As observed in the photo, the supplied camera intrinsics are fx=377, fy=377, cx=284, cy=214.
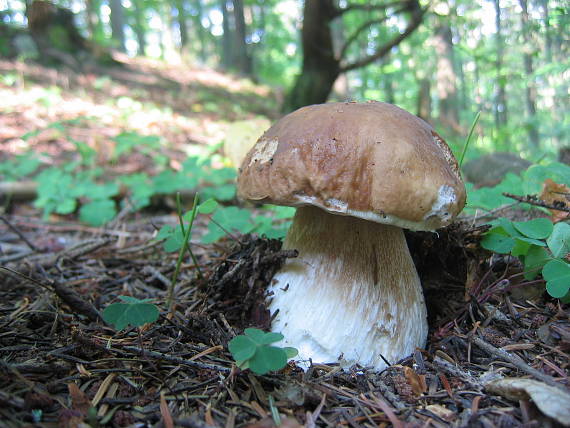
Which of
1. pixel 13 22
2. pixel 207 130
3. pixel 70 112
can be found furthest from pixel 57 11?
pixel 207 130

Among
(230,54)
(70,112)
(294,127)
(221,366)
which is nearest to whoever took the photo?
(221,366)

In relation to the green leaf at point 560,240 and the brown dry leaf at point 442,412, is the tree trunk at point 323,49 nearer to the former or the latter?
the green leaf at point 560,240

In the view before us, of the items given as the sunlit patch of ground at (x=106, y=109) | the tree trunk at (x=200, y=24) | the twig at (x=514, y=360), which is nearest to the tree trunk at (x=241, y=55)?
the sunlit patch of ground at (x=106, y=109)

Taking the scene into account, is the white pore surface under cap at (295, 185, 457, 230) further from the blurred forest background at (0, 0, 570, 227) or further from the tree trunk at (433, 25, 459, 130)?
the tree trunk at (433, 25, 459, 130)

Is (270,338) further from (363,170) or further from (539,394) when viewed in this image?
(539,394)

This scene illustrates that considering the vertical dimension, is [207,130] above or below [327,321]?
above

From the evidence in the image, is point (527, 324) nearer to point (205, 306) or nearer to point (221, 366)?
point (221, 366)
